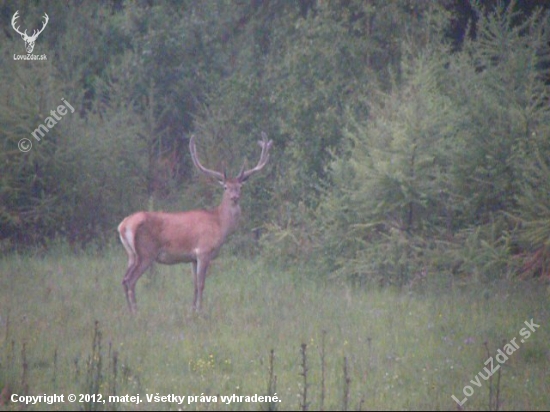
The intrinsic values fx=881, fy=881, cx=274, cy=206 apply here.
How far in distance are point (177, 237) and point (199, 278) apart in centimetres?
75

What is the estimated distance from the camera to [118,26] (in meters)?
23.0

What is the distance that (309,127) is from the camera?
17797 millimetres

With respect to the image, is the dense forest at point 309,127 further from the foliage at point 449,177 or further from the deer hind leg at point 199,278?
the deer hind leg at point 199,278

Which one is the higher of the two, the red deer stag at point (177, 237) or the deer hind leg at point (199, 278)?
the red deer stag at point (177, 237)

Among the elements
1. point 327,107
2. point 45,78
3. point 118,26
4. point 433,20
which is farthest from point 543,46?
point 118,26

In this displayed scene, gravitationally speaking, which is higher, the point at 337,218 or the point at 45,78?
the point at 45,78

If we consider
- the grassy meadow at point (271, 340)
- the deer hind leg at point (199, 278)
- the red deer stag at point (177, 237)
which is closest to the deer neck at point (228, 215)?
the red deer stag at point (177, 237)

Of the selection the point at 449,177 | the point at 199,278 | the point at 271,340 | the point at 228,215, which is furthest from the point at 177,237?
the point at 449,177

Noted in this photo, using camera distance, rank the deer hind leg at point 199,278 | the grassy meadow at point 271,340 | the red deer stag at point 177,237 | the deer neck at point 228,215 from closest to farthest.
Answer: the grassy meadow at point 271,340, the deer hind leg at point 199,278, the red deer stag at point 177,237, the deer neck at point 228,215

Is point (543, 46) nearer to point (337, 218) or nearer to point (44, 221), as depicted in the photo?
point (337, 218)

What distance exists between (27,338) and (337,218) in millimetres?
6437

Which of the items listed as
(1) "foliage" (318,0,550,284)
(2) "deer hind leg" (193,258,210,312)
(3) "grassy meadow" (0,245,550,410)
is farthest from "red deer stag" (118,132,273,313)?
(1) "foliage" (318,0,550,284)

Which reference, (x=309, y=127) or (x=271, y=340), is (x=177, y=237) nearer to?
(x=271, y=340)

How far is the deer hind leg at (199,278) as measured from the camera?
11.7 metres
